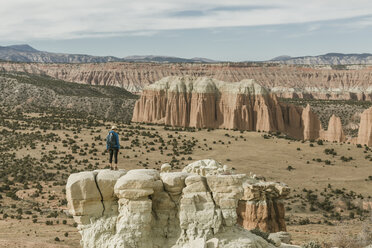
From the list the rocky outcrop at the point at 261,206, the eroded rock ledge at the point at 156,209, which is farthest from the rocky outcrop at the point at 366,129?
the eroded rock ledge at the point at 156,209

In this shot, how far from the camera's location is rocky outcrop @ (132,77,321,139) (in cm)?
9356

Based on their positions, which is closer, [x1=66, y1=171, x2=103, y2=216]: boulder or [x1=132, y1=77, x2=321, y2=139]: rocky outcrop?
[x1=66, y1=171, x2=103, y2=216]: boulder

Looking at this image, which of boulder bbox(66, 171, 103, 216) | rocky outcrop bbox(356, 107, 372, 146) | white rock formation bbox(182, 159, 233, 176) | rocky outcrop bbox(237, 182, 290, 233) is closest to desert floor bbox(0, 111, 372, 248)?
Result: rocky outcrop bbox(237, 182, 290, 233)

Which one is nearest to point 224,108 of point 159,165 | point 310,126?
point 310,126

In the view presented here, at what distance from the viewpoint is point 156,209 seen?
1577 cm

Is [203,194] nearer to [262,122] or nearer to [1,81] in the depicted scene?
[262,122]

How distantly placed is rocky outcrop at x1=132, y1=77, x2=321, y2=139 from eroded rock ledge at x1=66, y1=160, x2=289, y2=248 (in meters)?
77.5

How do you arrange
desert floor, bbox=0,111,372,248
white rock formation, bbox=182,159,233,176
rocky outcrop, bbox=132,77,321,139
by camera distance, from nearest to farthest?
white rock formation, bbox=182,159,233,176
desert floor, bbox=0,111,372,248
rocky outcrop, bbox=132,77,321,139

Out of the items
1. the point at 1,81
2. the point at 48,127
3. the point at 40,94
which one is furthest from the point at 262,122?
the point at 1,81

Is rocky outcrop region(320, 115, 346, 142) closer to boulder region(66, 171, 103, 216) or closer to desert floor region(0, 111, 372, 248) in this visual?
desert floor region(0, 111, 372, 248)

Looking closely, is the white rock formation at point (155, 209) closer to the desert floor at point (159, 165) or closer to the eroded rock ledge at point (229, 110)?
the desert floor at point (159, 165)

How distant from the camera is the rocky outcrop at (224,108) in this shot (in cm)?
9356

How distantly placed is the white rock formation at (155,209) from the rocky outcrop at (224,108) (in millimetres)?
77549

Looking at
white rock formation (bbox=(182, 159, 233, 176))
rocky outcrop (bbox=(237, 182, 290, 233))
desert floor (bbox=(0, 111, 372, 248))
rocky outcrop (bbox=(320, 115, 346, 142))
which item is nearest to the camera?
white rock formation (bbox=(182, 159, 233, 176))
